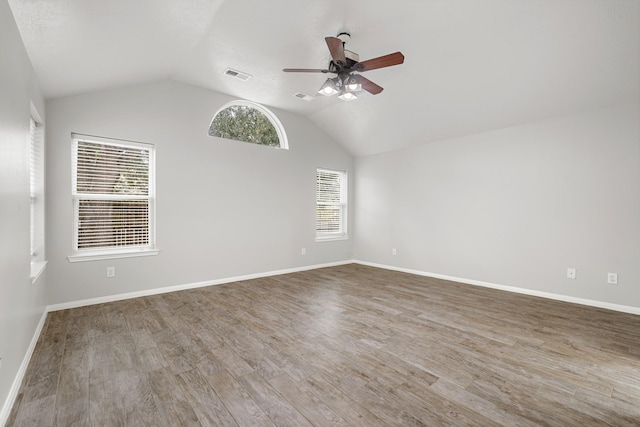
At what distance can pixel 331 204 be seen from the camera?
20.8 feet

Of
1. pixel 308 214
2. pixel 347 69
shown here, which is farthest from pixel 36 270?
pixel 308 214

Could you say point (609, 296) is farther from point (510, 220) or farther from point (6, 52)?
point (6, 52)

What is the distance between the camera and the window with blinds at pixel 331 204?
6139 mm

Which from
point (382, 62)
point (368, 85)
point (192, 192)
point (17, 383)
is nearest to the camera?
point (17, 383)

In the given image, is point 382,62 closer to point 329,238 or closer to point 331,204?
point 331,204

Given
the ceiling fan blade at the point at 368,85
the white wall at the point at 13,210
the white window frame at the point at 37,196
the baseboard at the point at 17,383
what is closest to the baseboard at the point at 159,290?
the white window frame at the point at 37,196

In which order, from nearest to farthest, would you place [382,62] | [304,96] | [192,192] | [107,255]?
[382,62] < [107,255] < [192,192] < [304,96]

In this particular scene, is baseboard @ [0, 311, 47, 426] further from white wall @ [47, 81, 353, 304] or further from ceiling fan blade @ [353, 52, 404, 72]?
ceiling fan blade @ [353, 52, 404, 72]

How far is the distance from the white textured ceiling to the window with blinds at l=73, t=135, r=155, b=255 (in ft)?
2.49

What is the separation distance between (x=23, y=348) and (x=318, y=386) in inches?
87.2

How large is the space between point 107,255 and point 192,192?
1.34 metres

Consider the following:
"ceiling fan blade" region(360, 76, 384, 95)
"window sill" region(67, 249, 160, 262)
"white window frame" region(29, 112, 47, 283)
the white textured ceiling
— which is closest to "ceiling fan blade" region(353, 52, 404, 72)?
"ceiling fan blade" region(360, 76, 384, 95)

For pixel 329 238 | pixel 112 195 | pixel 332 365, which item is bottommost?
pixel 332 365

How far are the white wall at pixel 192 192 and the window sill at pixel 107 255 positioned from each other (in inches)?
2.2
